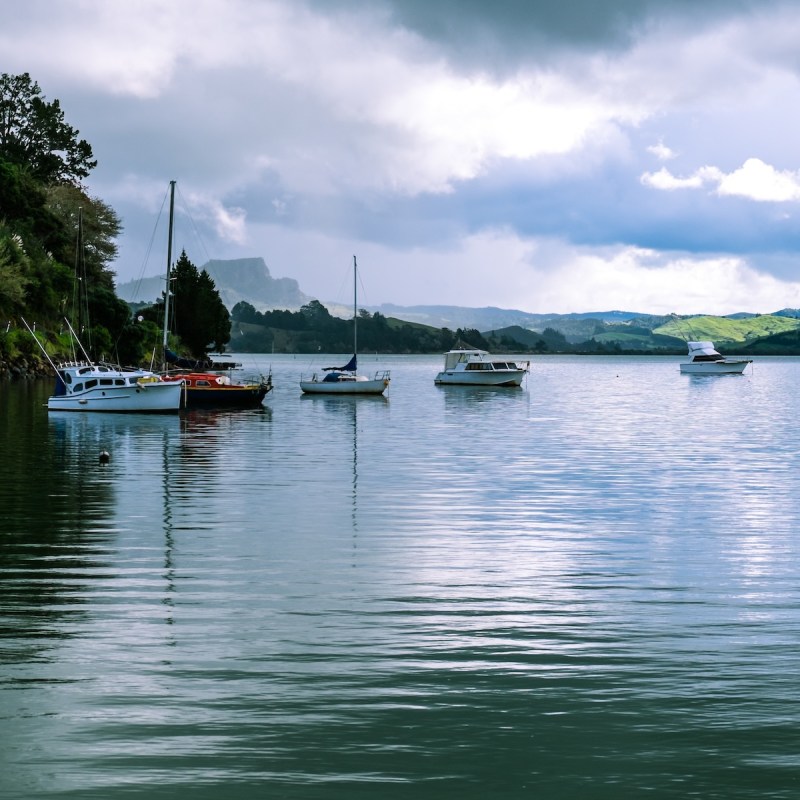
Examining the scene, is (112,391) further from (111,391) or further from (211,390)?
(211,390)

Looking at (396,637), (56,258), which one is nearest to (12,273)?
(56,258)

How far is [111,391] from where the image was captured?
70875mm

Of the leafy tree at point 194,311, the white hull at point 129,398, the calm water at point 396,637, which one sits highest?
the leafy tree at point 194,311

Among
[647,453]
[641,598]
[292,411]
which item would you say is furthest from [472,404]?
[641,598]

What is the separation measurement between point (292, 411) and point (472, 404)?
2089 cm

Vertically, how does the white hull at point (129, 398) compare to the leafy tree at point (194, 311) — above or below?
below

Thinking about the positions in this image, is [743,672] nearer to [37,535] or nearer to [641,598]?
[641,598]

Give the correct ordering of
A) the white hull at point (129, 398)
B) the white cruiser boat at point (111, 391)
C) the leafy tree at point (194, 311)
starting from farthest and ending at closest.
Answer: the leafy tree at point (194, 311) < the white hull at point (129, 398) < the white cruiser boat at point (111, 391)

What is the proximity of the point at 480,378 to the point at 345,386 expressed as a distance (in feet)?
99.8

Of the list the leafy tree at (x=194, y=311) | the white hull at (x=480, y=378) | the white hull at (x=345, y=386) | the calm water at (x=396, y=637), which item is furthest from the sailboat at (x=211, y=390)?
the leafy tree at (x=194, y=311)

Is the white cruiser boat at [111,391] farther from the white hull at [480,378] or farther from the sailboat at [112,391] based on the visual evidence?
the white hull at [480,378]

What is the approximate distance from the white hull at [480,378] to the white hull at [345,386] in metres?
24.9

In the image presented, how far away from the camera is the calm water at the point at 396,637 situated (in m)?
10.4

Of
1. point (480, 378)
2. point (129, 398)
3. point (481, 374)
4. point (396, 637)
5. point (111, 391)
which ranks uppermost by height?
point (481, 374)
